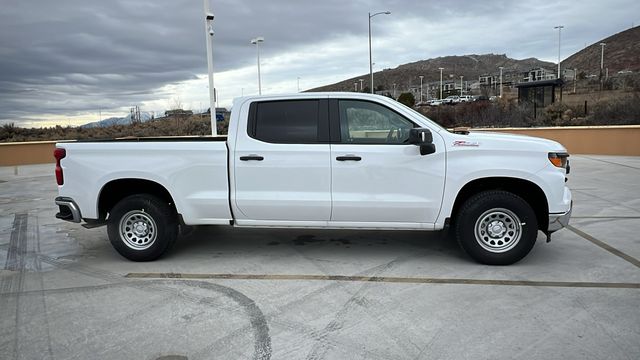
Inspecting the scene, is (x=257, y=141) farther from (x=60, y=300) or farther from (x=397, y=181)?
(x=60, y=300)

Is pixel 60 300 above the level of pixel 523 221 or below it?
below

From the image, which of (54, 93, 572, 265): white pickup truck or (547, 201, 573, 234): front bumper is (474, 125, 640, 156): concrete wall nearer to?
(54, 93, 572, 265): white pickup truck

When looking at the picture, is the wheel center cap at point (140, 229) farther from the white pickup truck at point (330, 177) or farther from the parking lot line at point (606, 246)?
the parking lot line at point (606, 246)

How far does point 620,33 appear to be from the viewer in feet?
491

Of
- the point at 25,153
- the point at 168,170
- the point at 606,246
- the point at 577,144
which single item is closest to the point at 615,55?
the point at 577,144

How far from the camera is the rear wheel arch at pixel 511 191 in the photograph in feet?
17.7

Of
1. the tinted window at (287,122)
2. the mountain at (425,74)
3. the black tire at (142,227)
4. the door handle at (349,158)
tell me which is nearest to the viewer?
the door handle at (349,158)

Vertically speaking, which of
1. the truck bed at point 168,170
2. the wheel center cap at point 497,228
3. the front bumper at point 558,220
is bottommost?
the wheel center cap at point 497,228

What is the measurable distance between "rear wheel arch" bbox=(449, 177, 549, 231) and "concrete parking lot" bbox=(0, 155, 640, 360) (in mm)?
555

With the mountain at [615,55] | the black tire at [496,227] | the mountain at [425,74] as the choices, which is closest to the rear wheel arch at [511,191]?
the black tire at [496,227]

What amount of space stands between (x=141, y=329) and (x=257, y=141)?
2.42 m

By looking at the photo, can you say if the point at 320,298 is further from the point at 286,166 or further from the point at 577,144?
the point at 577,144

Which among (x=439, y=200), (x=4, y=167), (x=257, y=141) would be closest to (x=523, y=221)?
(x=439, y=200)

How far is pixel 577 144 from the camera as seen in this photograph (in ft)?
57.8
